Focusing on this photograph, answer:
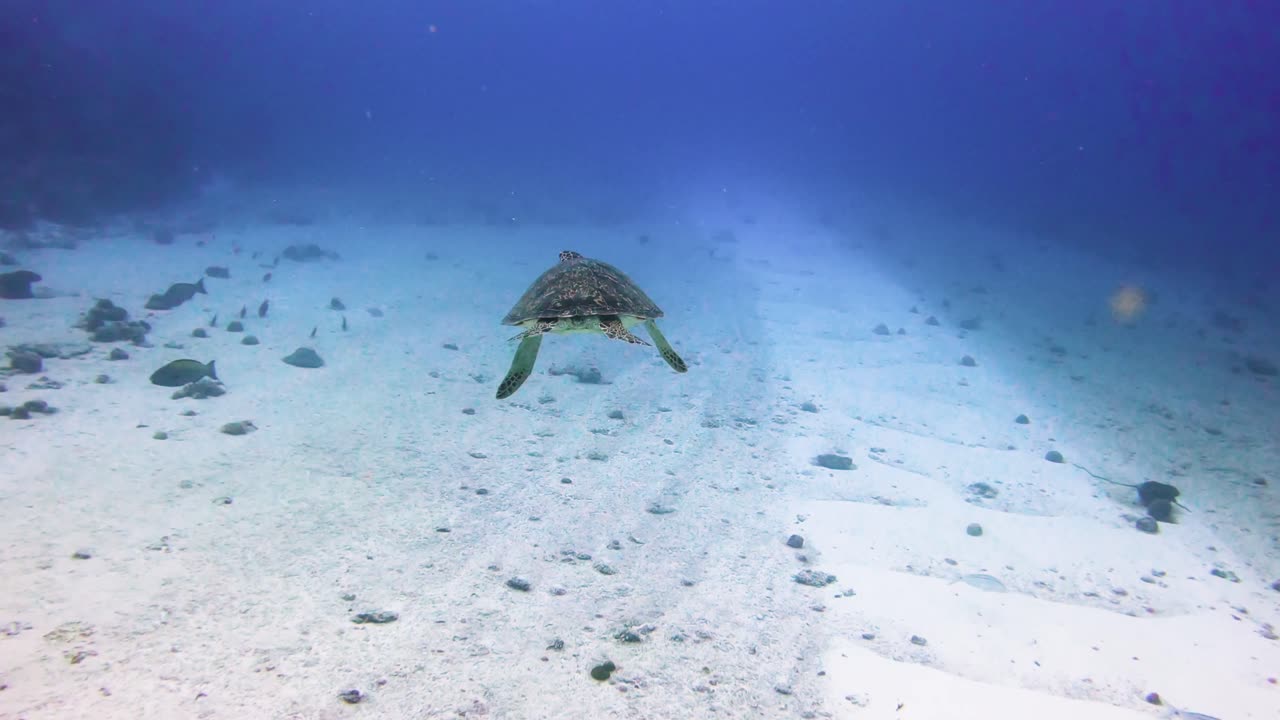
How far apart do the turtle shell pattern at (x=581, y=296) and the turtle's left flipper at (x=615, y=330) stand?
0.27 feet

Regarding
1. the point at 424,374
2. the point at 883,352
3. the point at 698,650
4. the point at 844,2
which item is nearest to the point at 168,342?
the point at 424,374

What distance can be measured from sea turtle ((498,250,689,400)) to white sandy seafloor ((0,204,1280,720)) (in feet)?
6.94

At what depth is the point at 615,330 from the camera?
507 centimetres

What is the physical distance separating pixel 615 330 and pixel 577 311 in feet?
1.36

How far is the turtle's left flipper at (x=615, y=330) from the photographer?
4.87 meters

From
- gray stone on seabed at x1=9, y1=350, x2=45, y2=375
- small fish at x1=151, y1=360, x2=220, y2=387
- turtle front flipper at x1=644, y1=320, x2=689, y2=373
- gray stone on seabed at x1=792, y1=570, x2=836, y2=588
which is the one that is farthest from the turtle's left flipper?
gray stone on seabed at x1=9, y1=350, x2=45, y2=375

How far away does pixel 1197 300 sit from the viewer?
918 inches

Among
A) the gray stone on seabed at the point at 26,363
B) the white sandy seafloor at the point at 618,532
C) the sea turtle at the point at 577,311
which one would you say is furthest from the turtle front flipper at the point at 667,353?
the gray stone on seabed at the point at 26,363

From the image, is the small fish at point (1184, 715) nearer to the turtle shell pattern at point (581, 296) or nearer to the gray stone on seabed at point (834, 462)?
the gray stone on seabed at point (834, 462)

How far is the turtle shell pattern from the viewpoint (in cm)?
525

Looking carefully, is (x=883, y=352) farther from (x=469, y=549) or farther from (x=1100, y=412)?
(x=469, y=549)

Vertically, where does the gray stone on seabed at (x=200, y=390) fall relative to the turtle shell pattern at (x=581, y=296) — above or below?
below

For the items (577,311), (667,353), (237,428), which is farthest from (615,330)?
(237,428)

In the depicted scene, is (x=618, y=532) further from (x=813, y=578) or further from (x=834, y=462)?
(x=834, y=462)
